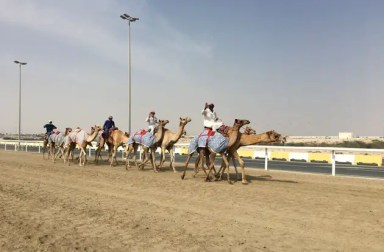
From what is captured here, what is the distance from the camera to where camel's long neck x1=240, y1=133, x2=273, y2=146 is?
13875mm

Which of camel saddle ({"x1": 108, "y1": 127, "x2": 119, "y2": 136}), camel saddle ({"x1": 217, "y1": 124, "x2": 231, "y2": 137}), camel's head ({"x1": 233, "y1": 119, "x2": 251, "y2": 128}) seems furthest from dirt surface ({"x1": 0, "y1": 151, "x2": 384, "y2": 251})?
camel saddle ({"x1": 108, "y1": 127, "x2": 119, "y2": 136})

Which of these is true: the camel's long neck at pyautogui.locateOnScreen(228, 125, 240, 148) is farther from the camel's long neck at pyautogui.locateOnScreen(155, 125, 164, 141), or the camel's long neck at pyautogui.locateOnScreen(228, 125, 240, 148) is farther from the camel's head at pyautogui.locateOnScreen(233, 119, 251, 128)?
the camel's long neck at pyautogui.locateOnScreen(155, 125, 164, 141)

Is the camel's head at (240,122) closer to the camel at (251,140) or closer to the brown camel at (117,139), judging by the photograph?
the camel at (251,140)

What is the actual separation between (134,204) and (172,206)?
3.13 feet

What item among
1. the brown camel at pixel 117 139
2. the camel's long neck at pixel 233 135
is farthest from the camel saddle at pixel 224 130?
the brown camel at pixel 117 139

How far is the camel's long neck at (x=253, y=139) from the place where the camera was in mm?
13875

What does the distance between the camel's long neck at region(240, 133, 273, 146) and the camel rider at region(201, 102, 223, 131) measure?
3.23ft

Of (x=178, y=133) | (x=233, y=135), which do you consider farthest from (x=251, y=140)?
(x=178, y=133)

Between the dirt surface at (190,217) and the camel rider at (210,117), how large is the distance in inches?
87.5

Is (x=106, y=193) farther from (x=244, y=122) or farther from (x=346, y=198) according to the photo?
(x=346, y=198)

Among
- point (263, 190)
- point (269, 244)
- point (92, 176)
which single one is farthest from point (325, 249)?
point (92, 176)

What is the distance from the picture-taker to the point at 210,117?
14.9m

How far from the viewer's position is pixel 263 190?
12.2 metres

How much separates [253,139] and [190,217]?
632 centimetres
